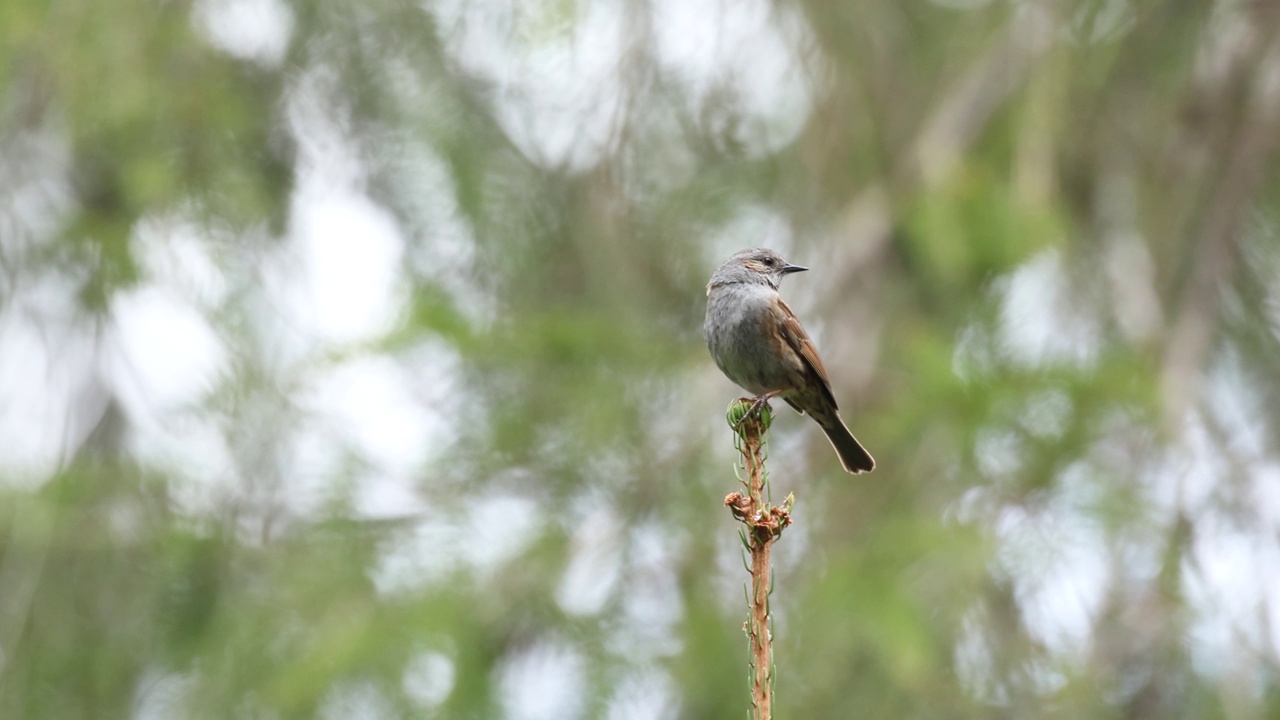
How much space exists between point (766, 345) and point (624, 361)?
1.96 feet

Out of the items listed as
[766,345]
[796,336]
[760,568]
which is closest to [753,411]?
[760,568]

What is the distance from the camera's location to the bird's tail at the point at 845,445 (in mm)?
4457

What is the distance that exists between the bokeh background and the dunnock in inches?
3.7

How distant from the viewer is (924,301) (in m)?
4.76

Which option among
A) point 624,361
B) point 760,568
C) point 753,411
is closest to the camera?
point 760,568

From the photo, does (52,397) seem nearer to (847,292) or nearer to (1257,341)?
(847,292)

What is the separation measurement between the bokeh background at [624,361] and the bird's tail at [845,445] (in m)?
0.06

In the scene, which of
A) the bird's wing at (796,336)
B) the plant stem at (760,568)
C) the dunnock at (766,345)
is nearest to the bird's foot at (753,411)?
the plant stem at (760,568)

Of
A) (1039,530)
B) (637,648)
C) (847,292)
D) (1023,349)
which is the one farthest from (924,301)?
(637,648)

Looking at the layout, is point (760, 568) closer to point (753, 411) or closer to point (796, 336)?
point (753, 411)

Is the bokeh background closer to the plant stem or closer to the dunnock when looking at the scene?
the dunnock

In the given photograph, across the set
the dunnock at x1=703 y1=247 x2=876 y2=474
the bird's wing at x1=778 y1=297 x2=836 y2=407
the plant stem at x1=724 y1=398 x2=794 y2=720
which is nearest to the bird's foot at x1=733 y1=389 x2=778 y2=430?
the plant stem at x1=724 y1=398 x2=794 y2=720

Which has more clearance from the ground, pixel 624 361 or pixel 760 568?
pixel 624 361

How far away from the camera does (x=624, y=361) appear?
4293 millimetres
